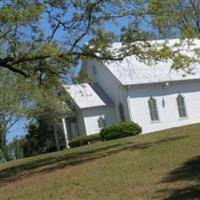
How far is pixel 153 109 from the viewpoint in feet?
150

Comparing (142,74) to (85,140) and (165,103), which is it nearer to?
(165,103)

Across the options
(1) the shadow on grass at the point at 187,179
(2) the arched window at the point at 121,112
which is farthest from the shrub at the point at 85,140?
(1) the shadow on grass at the point at 187,179

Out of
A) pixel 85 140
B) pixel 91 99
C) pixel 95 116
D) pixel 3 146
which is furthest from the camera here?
pixel 3 146

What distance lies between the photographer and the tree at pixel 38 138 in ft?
170

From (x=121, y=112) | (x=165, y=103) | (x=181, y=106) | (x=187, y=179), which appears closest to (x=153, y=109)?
(x=165, y=103)

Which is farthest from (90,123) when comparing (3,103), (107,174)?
(107,174)

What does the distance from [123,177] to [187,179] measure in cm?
219

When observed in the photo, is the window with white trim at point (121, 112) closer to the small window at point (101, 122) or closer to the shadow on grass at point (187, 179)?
the small window at point (101, 122)

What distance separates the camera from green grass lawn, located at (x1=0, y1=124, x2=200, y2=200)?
14062 millimetres

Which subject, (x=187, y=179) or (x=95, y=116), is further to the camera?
(x=95, y=116)

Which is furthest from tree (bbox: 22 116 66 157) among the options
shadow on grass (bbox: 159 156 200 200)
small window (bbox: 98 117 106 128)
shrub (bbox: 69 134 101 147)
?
shadow on grass (bbox: 159 156 200 200)

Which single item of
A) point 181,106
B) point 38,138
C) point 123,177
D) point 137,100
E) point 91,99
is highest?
point 91,99

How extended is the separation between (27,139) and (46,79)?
30.1 meters

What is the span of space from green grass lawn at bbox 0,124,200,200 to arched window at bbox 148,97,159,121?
23.1 metres
